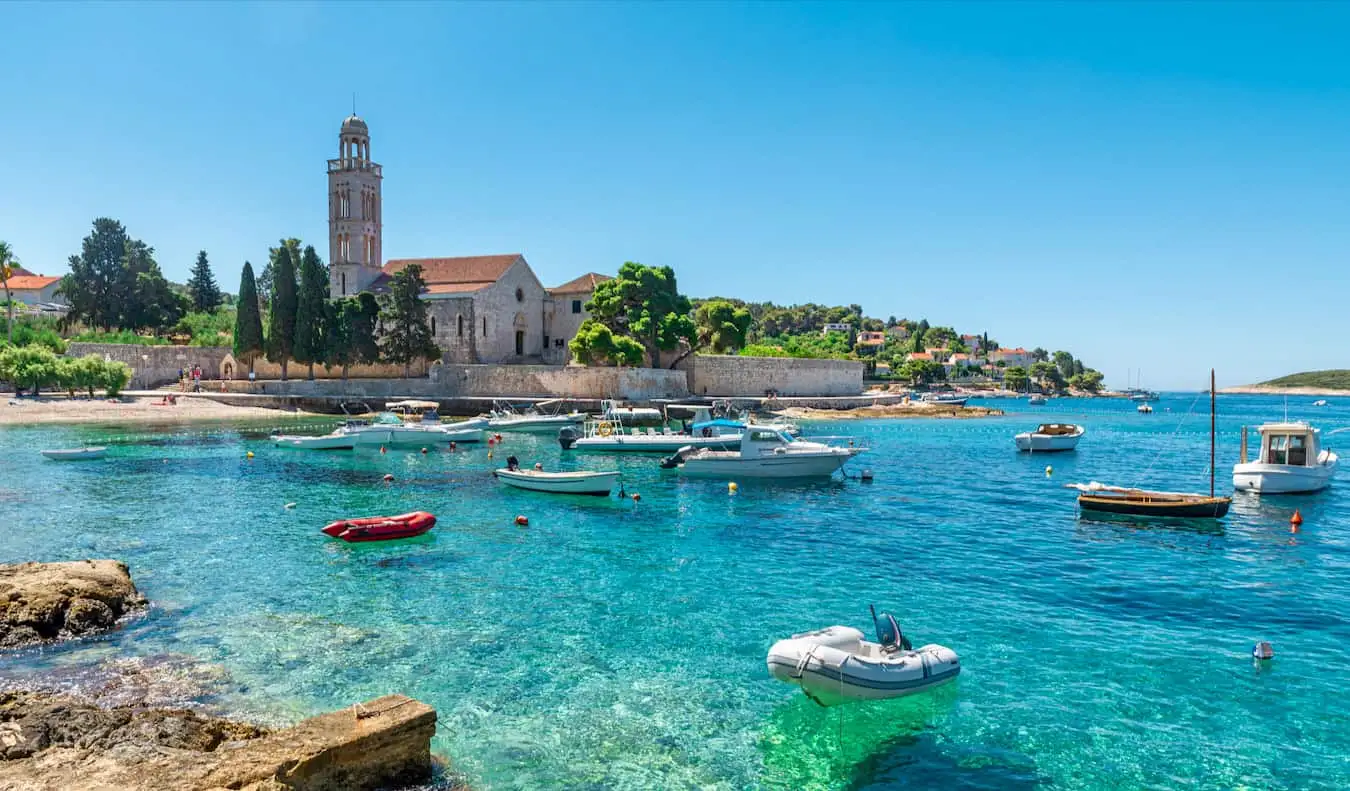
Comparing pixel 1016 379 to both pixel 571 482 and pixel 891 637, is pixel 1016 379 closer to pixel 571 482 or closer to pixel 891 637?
pixel 571 482

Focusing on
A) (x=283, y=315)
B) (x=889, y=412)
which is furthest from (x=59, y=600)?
(x=889, y=412)

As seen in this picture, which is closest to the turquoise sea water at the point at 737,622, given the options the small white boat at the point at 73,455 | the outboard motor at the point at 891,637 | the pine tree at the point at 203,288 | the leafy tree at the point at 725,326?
the outboard motor at the point at 891,637

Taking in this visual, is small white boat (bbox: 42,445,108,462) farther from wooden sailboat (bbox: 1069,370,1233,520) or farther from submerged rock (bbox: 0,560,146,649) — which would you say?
wooden sailboat (bbox: 1069,370,1233,520)

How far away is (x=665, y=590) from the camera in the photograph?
1500 cm

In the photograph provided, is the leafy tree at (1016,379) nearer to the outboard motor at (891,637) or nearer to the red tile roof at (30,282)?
the red tile roof at (30,282)

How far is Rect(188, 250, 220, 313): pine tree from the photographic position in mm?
84375

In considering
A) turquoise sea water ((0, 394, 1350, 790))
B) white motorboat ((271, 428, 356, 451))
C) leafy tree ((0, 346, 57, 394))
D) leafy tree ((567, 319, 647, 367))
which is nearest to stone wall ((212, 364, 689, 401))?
leafy tree ((567, 319, 647, 367))

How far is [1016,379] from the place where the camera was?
14050 cm

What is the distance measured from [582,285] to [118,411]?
1422 inches

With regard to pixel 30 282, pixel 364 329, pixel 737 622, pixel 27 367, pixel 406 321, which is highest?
pixel 30 282

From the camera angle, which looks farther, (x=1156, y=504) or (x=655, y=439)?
(x=655, y=439)

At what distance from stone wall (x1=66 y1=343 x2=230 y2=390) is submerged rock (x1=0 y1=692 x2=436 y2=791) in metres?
60.2

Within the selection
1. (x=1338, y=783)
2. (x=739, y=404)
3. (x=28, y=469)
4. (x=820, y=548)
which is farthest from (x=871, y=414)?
(x=1338, y=783)

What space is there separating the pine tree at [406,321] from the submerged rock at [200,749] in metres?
55.2
